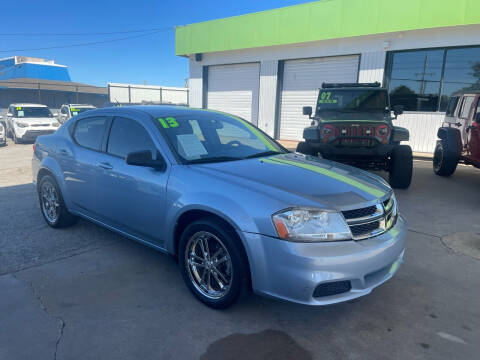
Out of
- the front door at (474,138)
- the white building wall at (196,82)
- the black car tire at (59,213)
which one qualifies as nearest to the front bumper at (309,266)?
the black car tire at (59,213)

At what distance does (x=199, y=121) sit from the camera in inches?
151

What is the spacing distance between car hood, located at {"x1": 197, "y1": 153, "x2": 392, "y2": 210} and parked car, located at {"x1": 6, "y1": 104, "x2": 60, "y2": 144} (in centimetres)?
1519

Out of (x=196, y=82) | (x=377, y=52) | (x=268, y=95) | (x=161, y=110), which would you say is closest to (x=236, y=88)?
(x=268, y=95)

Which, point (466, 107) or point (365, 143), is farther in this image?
point (466, 107)

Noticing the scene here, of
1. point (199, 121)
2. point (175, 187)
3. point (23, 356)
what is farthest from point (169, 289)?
point (199, 121)

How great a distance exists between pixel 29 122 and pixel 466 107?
15925 mm

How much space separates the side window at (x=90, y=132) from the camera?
160 inches

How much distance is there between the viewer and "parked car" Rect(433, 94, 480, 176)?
6.99 metres

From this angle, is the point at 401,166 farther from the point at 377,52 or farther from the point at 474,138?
the point at 377,52

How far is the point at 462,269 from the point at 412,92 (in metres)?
10.5

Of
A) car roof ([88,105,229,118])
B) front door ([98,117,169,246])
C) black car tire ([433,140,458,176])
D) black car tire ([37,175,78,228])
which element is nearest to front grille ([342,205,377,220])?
front door ([98,117,169,246])

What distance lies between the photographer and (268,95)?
16.6m

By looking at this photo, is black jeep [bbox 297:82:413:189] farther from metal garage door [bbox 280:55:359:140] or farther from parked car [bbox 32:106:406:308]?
metal garage door [bbox 280:55:359:140]

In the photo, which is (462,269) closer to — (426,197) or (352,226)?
(352,226)
